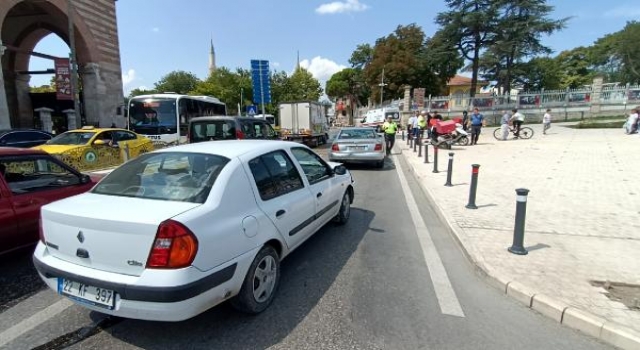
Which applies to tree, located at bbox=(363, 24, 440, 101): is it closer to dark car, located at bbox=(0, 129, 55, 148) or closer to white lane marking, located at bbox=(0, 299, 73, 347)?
dark car, located at bbox=(0, 129, 55, 148)

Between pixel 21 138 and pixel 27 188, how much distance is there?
39.4ft

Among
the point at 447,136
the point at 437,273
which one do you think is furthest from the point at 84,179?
the point at 447,136

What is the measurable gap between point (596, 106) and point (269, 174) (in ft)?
125

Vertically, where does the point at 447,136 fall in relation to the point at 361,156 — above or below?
above

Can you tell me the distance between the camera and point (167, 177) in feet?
10.7

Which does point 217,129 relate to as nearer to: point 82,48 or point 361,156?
point 361,156

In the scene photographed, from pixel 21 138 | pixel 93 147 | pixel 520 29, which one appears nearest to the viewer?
pixel 93 147

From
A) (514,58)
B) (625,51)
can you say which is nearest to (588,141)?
(514,58)

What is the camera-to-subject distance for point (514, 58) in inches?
1567

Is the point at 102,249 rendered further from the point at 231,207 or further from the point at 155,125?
the point at 155,125

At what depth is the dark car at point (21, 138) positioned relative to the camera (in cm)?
1249

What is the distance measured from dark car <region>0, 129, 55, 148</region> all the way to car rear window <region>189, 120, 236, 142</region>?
23.7 ft

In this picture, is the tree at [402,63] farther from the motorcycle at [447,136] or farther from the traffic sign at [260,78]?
the motorcycle at [447,136]

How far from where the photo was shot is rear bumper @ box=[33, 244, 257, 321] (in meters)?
2.45
